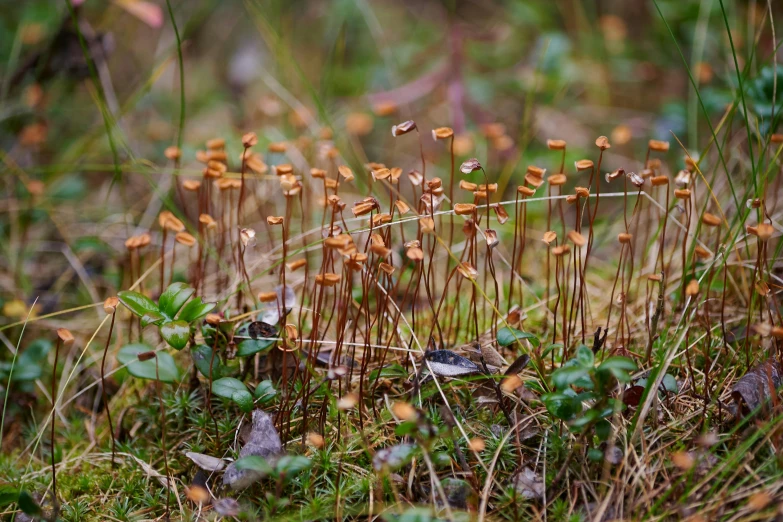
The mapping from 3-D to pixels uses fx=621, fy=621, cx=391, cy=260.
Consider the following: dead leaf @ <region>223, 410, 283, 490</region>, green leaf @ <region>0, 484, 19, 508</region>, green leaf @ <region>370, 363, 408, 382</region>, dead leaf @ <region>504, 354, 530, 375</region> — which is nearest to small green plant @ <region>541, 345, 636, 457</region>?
dead leaf @ <region>504, 354, 530, 375</region>

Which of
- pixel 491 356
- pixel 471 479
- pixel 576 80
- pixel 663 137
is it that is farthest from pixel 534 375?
pixel 576 80

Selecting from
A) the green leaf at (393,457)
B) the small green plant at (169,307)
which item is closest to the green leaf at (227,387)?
the small green plant at (169,307)

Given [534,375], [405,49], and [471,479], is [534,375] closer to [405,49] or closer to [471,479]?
[471,479]

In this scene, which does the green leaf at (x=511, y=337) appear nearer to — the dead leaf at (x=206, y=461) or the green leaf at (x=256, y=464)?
the green leaf at (x=256, y=464)

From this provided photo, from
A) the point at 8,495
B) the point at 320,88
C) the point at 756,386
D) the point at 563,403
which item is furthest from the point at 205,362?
the point at 320,88

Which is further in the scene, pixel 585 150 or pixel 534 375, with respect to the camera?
pixel 585 150

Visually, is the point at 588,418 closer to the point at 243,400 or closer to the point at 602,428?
the point at 602,428
